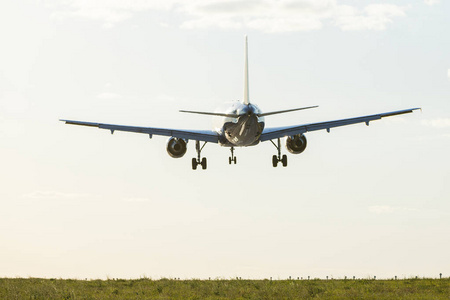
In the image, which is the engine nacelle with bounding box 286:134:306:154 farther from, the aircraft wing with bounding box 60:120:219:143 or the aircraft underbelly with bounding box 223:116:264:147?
the aircraft wing with bounding box 60:120:219:143

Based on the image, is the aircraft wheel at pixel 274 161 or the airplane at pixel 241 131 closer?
the airplane at pixel 241 131

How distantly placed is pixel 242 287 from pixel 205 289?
2.94 meters

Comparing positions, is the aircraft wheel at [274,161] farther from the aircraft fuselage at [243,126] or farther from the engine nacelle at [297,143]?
the aircraft fuselage at [243,126]

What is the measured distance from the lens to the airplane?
47.7 meters

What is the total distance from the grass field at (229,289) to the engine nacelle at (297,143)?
9808 millimetres

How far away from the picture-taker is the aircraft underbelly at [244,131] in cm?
4744

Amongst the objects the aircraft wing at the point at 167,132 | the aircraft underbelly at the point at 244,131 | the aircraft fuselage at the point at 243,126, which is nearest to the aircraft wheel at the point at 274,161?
the aircraft fuselage at the point at 243,126

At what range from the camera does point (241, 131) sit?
48344 millimetres

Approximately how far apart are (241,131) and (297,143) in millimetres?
6203

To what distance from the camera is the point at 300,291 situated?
42781 mm

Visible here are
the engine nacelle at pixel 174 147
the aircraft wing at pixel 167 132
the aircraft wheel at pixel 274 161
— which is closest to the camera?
the aircraft wing at pixel 167 132

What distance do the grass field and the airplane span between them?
32.4ft

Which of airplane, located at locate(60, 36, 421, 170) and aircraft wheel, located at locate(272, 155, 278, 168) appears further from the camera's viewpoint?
aircraft wheel, located at locate(272, 155, 278, 168)

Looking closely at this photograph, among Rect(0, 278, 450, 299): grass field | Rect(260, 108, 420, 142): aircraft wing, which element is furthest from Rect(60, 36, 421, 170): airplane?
Rect(0, 278, 450, 299): grass field
